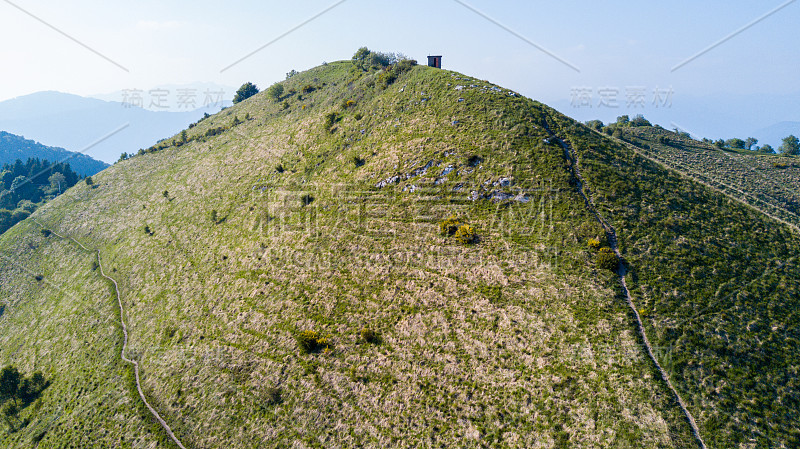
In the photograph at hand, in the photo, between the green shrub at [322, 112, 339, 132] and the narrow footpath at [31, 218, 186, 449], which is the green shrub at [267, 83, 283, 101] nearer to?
the green shrub at [322, 112, 339, 132]

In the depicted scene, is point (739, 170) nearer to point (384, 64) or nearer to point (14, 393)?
point (384, 64)

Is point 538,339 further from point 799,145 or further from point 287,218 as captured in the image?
point 799,145

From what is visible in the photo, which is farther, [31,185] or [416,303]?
[31,185]

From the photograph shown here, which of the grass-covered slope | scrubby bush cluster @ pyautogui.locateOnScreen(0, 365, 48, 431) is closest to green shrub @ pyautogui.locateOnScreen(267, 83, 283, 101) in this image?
scrubby bush cluster @ pyautogui.locateOnScreen(0, 365, 48, 431)

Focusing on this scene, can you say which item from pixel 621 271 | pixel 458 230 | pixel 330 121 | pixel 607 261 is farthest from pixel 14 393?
pixel 621 271

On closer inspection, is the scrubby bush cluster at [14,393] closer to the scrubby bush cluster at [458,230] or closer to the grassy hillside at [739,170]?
the scrubby bush cluster at [458,230]

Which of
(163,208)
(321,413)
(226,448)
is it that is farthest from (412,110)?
(163,208)
